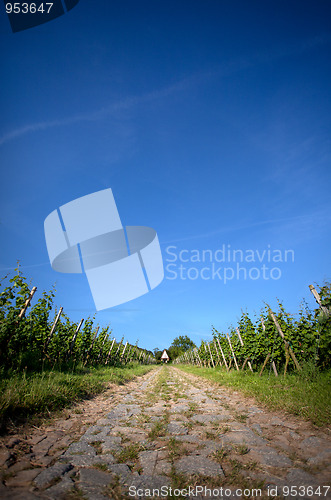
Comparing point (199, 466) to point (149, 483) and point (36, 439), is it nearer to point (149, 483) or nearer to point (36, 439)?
point (149, 483)

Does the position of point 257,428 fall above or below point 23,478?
below

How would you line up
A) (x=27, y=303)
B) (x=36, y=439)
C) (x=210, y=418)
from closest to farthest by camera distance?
1. (x=36, y=439)
2. (x=210, y=418)
3. (x=27, y=303)

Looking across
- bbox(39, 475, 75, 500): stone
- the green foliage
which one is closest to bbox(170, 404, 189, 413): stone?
bbox(39, 475, 75, 500): stone

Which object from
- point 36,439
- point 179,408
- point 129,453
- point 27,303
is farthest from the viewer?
point 27,303

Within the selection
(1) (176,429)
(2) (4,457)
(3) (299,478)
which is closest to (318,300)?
(1) (176,429)

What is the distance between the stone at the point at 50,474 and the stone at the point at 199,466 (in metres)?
0.97

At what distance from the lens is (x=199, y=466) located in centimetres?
201

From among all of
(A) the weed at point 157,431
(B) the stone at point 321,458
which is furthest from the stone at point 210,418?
(B) the stone at point 321,458

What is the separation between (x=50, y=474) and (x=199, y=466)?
1246 mm

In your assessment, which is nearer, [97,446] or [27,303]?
[97,446]

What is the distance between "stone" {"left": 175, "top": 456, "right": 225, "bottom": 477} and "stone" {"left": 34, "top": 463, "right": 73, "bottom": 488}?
969mm

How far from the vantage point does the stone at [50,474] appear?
1.75 meters

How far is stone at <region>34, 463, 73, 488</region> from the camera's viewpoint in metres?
1.75

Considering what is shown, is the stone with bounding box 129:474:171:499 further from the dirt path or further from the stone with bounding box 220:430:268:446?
the stone with bounding box 220:430:268:446
